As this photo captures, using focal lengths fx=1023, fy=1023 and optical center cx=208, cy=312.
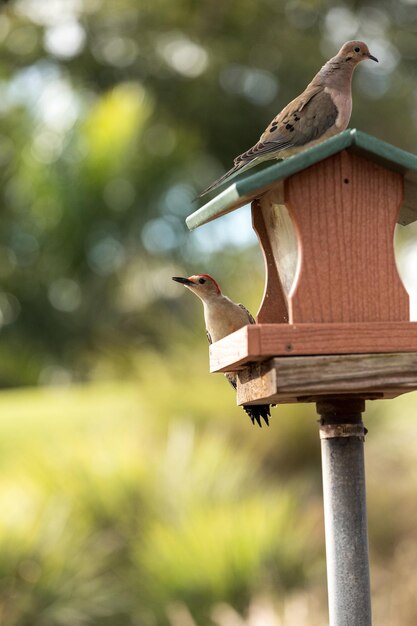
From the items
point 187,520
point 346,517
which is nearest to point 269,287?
point 346,517

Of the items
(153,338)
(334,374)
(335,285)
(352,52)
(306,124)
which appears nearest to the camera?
(334,374)

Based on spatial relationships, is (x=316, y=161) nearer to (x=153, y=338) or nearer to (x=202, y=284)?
(x=202, y=284)

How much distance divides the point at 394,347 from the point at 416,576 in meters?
4.56

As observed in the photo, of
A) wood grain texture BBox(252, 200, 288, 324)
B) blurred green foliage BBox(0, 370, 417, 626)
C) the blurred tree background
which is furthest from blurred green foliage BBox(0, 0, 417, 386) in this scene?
wood grain texture BBox(252, 200, 288, 324)

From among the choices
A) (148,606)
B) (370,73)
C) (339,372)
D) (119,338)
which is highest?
(370,73)

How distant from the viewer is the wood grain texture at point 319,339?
236 centimetres

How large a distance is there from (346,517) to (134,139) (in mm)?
10871

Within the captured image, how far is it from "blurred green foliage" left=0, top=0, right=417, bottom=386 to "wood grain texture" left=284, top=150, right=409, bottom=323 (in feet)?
21.7

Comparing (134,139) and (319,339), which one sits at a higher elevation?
(134,139)

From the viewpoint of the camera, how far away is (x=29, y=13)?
1625 centimetres

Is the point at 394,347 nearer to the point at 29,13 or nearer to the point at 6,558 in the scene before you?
the point at 6,558

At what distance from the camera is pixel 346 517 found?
8.55ft

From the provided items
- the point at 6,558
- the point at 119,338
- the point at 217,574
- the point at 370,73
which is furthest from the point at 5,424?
the point at 370,73

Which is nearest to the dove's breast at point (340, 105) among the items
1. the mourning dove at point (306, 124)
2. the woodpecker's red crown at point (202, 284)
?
the mourning dove at point (306, 124)
